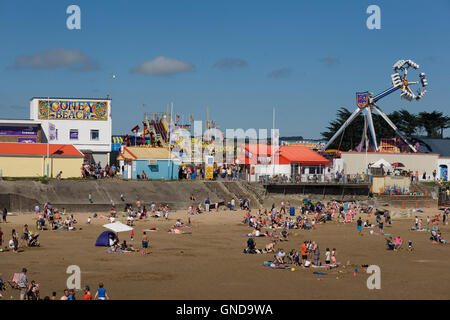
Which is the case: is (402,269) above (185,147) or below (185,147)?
below

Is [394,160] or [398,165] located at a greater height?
[394,160]

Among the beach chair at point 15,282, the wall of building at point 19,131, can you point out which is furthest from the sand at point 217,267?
the wall of building at point 19,131

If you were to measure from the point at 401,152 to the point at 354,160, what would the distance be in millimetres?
8476

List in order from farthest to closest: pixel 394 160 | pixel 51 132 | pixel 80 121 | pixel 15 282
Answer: pixel 394 160
pixel 80 121
pixel 51 132
pixel 15 282

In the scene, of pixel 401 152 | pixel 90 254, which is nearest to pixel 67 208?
pixel 90 254

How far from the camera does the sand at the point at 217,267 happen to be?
21.5 m

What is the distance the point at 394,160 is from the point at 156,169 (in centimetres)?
2868

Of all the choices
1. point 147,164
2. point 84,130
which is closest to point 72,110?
point 84,130

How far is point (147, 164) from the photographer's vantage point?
5497cm

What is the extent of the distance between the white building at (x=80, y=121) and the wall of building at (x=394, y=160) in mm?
26541

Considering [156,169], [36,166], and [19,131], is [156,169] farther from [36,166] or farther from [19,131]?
[19,131]
